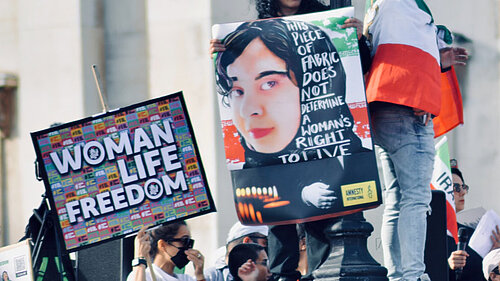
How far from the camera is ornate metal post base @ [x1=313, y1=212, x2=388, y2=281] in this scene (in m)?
7.22

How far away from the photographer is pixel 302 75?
24.5 ft

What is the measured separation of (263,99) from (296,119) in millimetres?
235

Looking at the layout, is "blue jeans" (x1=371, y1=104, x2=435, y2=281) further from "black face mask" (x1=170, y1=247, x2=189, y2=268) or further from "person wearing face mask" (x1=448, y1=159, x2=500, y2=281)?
"black face mask" (x1=170, y1=247, x2=189, y2=268)

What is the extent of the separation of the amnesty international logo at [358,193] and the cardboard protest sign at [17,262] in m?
2.27

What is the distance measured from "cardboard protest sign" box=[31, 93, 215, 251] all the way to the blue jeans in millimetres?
1283

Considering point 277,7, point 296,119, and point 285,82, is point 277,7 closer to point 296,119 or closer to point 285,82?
point 285,82

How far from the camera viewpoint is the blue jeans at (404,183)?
7164mm

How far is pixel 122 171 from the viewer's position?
26.6 ft

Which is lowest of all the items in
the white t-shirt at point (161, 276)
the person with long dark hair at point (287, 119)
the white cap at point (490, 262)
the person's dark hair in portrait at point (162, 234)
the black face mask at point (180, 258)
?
the white cap at point (490, 262)

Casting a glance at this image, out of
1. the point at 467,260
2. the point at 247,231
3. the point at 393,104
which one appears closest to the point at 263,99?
the point at 393,104

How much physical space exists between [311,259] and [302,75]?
1.10 meters

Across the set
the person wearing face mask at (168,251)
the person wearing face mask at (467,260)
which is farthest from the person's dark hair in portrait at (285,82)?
the person wearing face mask at (467,260)

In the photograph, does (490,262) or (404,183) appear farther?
(490,262)

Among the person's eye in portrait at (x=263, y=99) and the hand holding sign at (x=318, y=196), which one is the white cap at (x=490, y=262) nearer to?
the hand holding sign at (x=318, y=196)
